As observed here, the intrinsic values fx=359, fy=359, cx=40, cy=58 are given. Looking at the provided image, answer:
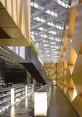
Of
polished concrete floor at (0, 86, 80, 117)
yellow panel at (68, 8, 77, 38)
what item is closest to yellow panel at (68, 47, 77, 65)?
yellow panel at (68, 8, 77, 38)

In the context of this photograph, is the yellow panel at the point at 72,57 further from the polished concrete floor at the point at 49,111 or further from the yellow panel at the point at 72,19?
the polished concrete floor at the point at 49,111

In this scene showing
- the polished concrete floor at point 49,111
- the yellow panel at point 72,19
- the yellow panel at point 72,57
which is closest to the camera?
the polished concrete floor at point 49,111

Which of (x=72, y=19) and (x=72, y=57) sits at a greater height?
(x=72, y=19)

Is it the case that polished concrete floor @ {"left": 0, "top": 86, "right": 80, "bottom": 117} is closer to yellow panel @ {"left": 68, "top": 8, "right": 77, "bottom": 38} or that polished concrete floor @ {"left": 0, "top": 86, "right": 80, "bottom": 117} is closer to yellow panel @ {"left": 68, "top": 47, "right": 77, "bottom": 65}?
yellow panel @ {"left": 68, "top": 47, "right": 77, "bottom": 65}

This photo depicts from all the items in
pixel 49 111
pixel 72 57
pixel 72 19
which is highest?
pixel 72 19

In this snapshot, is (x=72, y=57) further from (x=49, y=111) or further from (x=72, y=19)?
(x=49, y=111)

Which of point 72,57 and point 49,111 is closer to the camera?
point 49,111

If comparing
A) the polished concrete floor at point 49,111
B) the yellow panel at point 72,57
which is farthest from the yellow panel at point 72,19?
the polished concrete floor at point 49,111

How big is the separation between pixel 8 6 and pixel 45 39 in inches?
1335

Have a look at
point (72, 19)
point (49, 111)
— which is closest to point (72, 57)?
point (72, 19)

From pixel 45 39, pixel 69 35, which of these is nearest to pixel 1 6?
pixel 69 35

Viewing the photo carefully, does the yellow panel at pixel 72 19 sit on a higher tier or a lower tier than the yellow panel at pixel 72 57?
higher

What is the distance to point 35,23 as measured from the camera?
29453mm

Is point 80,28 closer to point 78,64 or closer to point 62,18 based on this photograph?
point 78,64
